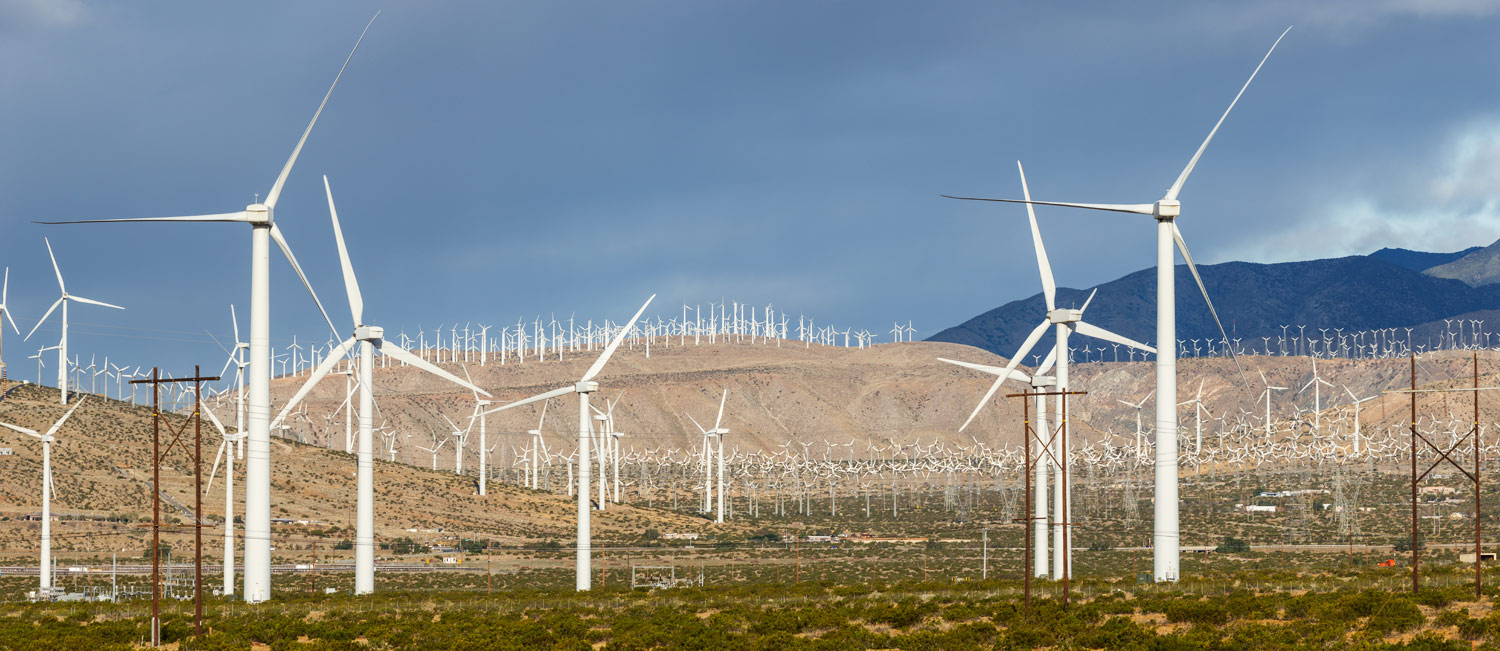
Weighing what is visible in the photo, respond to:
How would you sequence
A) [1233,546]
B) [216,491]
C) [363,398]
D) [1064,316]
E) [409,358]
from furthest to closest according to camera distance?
[216,491] → [1233,546] → [409,358] → [1064,316] → [363,398]

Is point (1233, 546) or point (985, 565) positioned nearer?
point (985, 565)

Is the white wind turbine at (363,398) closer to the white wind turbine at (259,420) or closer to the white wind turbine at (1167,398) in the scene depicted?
the white wind turbine at (259,420)

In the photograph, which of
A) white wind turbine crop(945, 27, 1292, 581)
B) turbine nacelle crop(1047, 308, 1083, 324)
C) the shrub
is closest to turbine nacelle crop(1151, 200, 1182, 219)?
white wind turbine crop(945, 27, 1292, 581)

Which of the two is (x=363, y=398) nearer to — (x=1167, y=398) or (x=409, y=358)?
(x=409, y=358)

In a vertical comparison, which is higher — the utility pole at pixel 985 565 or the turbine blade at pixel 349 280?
the turbine blade at pixel 349 280

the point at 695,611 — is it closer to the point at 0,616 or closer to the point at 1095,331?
the point at 0,616

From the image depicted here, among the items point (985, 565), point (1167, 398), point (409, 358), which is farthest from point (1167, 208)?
point (409, 358)

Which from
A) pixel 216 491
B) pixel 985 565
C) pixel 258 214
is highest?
pixel 258 214

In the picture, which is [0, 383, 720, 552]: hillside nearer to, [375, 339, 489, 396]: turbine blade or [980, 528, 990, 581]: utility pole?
[980, 528, 990, 581]: utility pole

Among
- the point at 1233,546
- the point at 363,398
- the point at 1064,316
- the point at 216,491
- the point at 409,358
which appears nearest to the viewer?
the point at 363,398

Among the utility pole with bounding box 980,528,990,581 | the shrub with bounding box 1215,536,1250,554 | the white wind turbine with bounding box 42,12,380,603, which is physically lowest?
the shrub with bounding box 1215,536,1250,554

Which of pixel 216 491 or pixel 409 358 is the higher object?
pixel 409 358

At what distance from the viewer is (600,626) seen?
47.4m

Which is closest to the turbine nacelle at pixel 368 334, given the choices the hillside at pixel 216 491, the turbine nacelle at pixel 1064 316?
the turbine nacelle at pixel 1064 316
